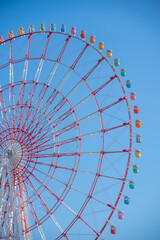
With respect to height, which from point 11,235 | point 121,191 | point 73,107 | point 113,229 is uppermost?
point 73,107

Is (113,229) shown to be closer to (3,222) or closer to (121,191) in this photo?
(121,191)

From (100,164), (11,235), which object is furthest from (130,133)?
(11,235)

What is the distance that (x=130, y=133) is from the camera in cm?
2003

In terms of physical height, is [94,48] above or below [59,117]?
above

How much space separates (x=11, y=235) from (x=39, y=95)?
28.5 feet

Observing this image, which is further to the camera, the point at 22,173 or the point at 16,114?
the point at 16,114

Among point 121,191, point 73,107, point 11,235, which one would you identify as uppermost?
point 73,107

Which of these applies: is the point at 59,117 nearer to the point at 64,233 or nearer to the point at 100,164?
the point at 100,164

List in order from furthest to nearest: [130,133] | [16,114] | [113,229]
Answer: [16,114] → [130,133] → [113,229]

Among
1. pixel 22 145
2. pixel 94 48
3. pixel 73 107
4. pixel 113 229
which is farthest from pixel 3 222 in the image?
pixel 94 48

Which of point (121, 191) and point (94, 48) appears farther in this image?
point (94, 48)

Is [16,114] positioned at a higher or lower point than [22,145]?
higher

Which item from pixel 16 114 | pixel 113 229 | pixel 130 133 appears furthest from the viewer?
pixel 16 114

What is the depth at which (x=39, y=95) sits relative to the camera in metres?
21.9
